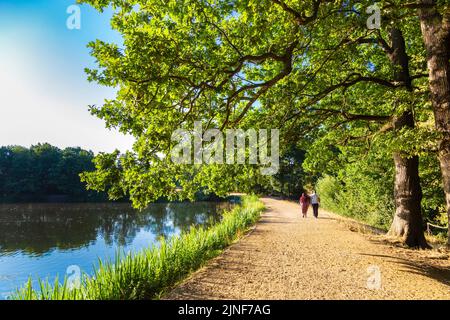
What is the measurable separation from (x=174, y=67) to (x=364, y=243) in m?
9.36

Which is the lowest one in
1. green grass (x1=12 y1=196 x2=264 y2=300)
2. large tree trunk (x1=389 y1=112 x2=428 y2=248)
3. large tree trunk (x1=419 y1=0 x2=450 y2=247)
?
green grass (x1=12 y1=196 x2=264 y2=300)

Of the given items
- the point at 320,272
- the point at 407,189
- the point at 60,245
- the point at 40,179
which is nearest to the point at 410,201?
the point at 407,189

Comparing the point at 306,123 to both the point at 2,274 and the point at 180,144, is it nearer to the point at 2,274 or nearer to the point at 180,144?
the point at 180,144

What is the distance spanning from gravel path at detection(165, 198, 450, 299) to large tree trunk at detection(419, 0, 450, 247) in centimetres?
198

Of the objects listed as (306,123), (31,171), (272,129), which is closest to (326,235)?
(306,123)

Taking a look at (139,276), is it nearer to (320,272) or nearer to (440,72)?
(320,272)

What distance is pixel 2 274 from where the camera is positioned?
46.9 feet

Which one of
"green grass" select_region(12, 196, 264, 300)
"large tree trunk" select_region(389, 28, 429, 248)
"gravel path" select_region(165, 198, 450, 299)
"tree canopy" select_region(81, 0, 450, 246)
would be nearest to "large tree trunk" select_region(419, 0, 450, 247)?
"tree canopy" select_region(81, 0, 450, 246)

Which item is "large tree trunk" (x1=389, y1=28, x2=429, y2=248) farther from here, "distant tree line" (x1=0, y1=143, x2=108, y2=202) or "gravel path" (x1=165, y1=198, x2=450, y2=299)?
"distant tree line" (x1=0, y1=143, x2=108, y2=202)

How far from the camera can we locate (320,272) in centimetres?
762

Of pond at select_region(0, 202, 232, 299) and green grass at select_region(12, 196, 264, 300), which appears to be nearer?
green grass at select_region(12, 196, 264, 300)

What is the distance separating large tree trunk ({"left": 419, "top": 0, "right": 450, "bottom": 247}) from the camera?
660 cm

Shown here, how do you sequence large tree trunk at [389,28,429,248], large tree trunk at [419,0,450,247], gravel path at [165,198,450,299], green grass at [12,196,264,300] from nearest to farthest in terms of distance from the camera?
1. green grass at [12,196,264,300]
2. gravel path at [165,198,450,299]
3. large tree trunk at [419,0,450,247]
4. large tree trunk at [389,28,429,248]

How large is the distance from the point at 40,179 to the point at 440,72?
78595mm
